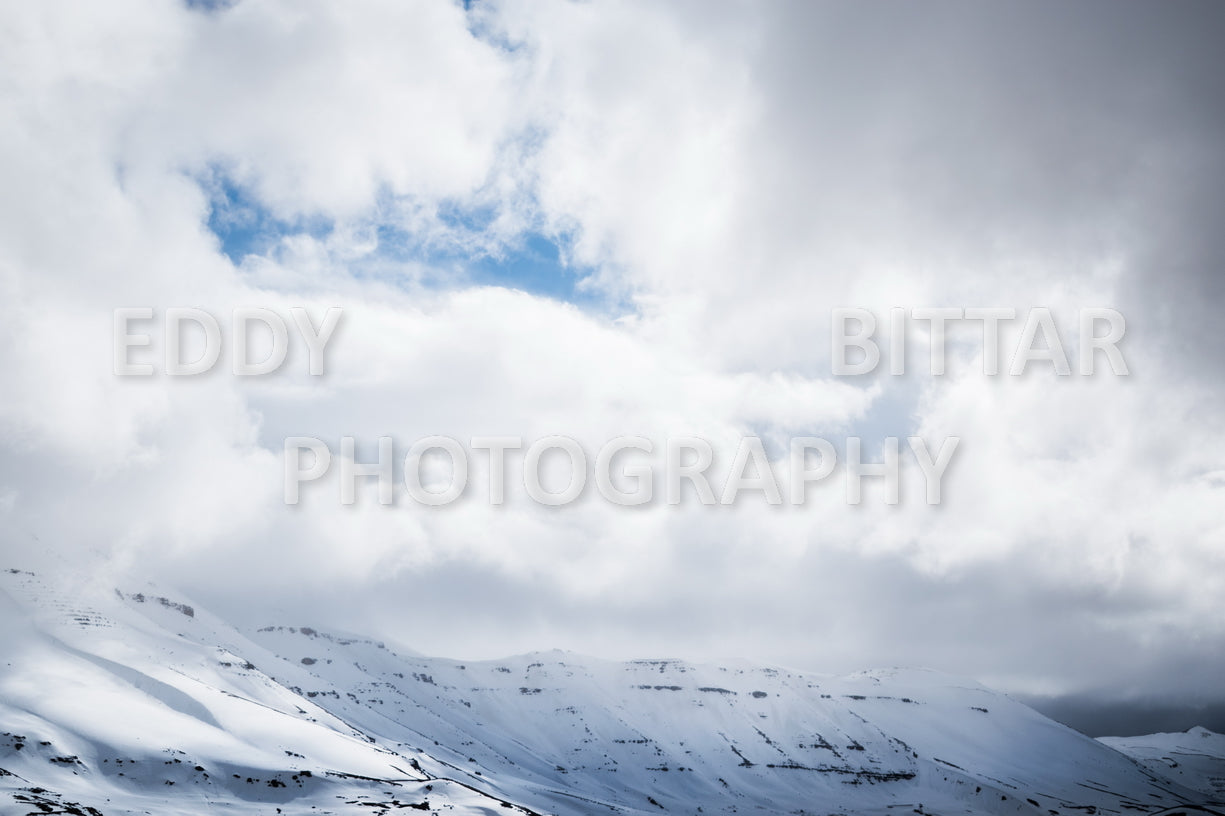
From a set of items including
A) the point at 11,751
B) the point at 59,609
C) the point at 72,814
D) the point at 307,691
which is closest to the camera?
the point at 72,814

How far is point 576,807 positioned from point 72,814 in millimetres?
101600

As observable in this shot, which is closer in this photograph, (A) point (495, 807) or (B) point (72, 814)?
(B) point (72, 814)

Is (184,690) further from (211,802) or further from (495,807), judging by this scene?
(495,807)

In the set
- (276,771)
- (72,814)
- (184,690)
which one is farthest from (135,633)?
(72,814)

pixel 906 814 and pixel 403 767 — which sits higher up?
pixel 403 767

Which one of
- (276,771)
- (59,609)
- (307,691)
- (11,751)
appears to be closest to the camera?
(11,751)

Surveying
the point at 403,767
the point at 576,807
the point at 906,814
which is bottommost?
the point at 906,814

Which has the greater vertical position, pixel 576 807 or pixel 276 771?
pixel 276 771

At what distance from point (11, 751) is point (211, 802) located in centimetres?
1758

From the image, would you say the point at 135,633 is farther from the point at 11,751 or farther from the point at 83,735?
the point at 11,751

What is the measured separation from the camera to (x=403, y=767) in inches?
4082

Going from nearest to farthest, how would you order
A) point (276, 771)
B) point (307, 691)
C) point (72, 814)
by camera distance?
point (72, 814), point (276, 771), point (307, 691)

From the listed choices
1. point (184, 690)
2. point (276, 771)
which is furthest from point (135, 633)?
point (276, 771)

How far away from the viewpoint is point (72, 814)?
55000mm
